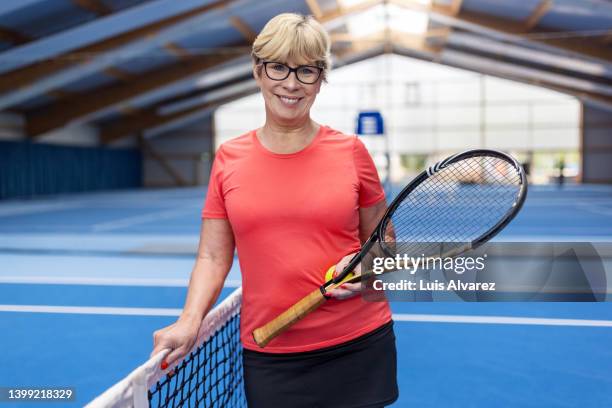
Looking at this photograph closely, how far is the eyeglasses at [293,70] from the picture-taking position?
1.19 meters

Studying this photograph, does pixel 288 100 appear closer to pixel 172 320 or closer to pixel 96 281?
pixel 172 320

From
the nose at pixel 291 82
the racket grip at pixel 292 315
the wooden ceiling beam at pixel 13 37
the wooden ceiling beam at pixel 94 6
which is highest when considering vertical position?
the wooden ceiling beam at pixel 94 6


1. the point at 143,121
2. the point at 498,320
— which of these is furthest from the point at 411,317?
the point at 143,121

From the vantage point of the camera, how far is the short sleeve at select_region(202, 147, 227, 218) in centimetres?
130

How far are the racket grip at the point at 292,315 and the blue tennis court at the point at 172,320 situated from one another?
1.64 metres

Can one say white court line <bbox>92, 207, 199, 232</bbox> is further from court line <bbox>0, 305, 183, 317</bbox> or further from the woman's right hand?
the woman's right hand

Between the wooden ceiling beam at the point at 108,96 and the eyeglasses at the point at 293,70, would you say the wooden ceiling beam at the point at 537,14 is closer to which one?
the wooden ceiling beam at the point at 108,96

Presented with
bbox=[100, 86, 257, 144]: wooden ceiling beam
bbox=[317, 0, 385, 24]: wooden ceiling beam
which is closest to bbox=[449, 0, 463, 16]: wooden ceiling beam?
bbox=[317, 0, 385, 24]: wooden ceiling beam

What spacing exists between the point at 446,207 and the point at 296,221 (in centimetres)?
82

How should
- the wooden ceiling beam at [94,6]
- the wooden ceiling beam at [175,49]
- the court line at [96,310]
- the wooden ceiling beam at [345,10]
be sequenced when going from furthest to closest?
the wooden ceiling beam at [345,10], the wooden ceiling beam at [175,49], the wooden ceiling beam at [94,6], the court line at [96,310]

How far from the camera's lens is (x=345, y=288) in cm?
122

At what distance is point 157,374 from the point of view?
1266 millimetres

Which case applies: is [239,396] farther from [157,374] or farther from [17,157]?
[17,157]

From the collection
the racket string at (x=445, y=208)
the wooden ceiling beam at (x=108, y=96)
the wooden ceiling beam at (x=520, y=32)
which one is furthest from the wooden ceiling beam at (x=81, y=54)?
the racket string at (x=445, y=208)
